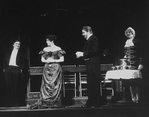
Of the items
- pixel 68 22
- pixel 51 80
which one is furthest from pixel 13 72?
pixel 68 22

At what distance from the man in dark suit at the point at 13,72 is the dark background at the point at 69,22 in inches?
31.6

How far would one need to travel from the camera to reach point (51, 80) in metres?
5.35

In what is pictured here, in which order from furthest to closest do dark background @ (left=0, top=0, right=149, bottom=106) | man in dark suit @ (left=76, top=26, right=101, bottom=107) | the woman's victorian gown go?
dark background @ (left=0, top=0, right=149, bottom=106), the woman's victorian gown, man in dark suit @ (left=76, top=26, right=101, bottom=107)

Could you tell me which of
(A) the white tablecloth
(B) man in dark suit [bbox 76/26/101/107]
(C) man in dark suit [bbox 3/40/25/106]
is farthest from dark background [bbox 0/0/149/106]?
(A) the white tablecloth

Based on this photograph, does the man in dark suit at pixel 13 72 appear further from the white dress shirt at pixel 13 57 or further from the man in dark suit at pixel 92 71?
the man in dark suit at pixel 92 71

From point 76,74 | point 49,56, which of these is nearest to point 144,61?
point 49,56

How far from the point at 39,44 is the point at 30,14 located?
1315mm

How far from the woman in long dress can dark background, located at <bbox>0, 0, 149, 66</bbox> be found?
5.30 feet

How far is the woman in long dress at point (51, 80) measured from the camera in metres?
5.25

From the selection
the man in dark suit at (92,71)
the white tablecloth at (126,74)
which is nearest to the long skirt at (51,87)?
the man in dark suit at (92,71)

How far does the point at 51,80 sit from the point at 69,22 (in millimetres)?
3540

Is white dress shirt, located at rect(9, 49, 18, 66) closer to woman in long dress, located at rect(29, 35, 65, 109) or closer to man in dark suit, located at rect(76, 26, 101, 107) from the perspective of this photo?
woman in long dress, located at rect(29, 35, 65, 109)

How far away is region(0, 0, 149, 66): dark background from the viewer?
6.73 m

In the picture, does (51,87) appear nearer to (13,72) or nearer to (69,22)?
(13,72)
